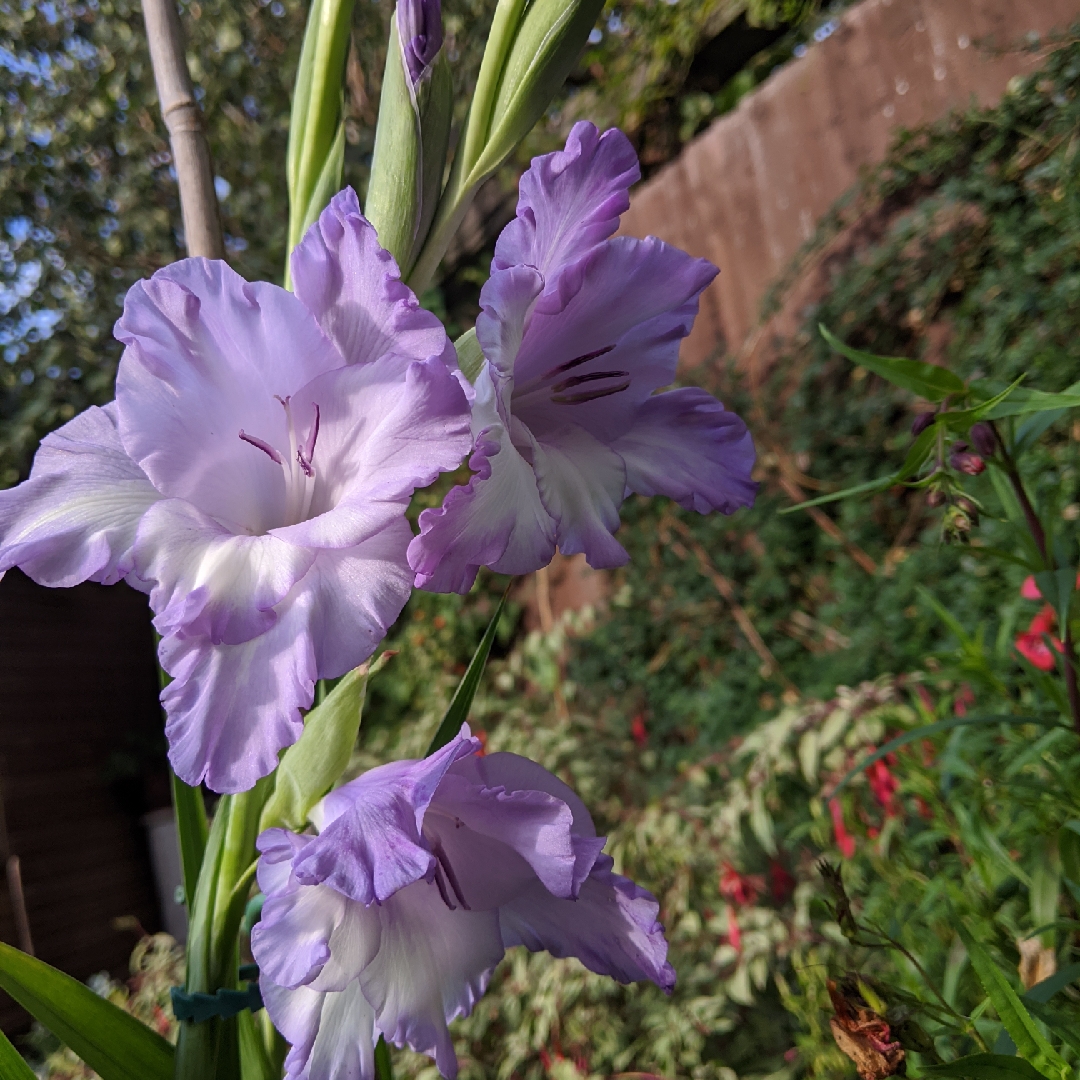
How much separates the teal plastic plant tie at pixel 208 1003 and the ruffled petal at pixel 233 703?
6.1 inches

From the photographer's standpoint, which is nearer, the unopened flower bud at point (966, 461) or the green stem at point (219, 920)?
the green stem at point (219, 920)

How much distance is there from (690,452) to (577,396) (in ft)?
0.23

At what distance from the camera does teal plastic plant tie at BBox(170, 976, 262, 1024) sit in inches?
16.6

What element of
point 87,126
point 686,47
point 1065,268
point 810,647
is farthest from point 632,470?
point 87,126

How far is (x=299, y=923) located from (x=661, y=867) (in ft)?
4.59

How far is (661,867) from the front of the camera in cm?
167

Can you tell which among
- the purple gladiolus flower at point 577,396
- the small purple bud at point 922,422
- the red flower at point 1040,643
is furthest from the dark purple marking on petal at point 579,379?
the red flower at point 1040,643

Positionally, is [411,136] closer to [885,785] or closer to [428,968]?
[428,968]

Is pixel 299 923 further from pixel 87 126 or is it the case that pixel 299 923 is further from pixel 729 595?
pixel 87 126

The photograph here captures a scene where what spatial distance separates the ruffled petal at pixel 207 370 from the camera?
376mm

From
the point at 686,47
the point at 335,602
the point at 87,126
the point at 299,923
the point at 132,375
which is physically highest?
the point at 87,126

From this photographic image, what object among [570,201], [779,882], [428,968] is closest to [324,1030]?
[428,968]

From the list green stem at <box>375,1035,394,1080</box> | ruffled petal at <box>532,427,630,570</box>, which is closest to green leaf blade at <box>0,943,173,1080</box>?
green stem at <box>375,1035,394,1080</box>

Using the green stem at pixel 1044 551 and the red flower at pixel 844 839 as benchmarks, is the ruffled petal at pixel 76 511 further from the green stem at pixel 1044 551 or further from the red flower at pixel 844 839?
the red flower at pixel 844 839
